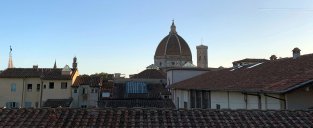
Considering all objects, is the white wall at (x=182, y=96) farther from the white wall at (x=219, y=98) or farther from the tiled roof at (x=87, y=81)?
the tiled roof at (x=87, y=81)

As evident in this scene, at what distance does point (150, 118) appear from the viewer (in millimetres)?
8812

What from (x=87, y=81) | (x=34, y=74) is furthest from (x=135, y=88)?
(x=34, y=74)

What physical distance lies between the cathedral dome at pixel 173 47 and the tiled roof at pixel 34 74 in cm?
4525

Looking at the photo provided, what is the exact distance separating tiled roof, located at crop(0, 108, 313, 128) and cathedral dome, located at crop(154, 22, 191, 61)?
262ft

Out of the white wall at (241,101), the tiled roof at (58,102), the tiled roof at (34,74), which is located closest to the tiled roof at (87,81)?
the tiled roof at (34,74)

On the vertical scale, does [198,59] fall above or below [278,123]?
above

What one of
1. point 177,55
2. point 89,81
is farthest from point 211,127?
point 177,55

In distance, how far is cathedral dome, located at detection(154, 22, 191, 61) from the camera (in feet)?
294

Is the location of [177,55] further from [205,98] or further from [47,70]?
[205,98]

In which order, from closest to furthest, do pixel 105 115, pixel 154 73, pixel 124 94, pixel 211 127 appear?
1. pixel 211 127
2. pixel 105 115
3. pixel 124 94
4. pixel 154 73

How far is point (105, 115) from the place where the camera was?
900 cm

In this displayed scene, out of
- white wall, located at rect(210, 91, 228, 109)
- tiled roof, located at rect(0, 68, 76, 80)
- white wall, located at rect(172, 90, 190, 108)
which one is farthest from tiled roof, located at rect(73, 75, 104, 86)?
white wall, located at rect(210, 91, 228, 109)

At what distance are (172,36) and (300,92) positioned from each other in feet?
263

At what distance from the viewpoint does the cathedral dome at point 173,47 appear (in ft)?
294
